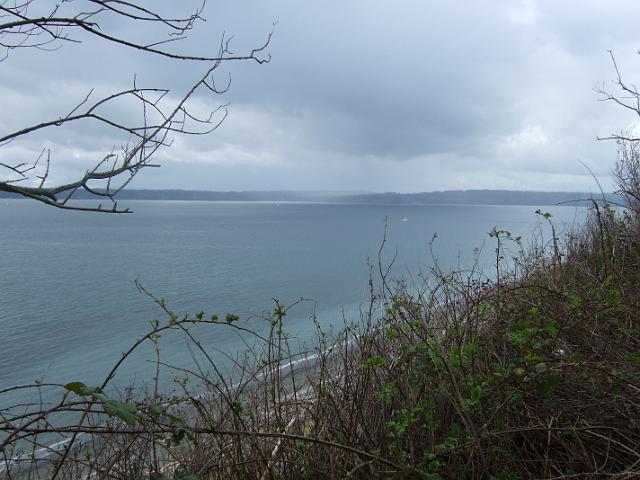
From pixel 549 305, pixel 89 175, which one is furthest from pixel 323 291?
pixel 89 175

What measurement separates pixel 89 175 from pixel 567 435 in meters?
3.22

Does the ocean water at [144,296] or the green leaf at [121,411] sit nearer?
the green leaf at [121,411]

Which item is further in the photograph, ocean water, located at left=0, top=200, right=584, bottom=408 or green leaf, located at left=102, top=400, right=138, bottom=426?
ocean water, located at left=0, top=200, right=584, bottom=408

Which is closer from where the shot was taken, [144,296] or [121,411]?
[121,411]

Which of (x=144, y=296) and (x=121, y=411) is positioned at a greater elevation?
(x=121, y=411)

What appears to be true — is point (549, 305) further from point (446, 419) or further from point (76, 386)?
point (76, 386)

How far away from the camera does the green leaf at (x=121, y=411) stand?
5.74 ft

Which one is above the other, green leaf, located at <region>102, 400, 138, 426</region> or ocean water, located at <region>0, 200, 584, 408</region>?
green leaf, located at <region>102, 400, 138, 426</region>

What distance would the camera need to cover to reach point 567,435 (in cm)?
330

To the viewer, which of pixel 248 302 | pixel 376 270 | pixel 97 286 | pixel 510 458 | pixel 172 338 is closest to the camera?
pixel 510 458

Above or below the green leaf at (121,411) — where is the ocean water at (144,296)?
below

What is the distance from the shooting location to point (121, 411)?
178cm

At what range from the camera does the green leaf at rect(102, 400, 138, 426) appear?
1750mm

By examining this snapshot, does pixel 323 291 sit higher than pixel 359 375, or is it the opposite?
pixel 359 375
